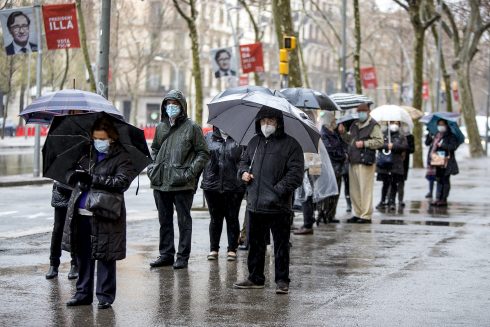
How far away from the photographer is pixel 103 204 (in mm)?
9781

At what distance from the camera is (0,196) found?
83.9 feet

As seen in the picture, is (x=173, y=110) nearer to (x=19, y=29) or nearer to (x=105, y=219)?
(x=105, y=219)

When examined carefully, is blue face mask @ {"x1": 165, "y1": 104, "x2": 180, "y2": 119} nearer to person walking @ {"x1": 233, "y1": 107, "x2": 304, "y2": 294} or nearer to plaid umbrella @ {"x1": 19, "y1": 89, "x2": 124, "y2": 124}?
plaid umbrella @ {"x1": 19, "y1": 89, "x2": 124, "y2": 124}

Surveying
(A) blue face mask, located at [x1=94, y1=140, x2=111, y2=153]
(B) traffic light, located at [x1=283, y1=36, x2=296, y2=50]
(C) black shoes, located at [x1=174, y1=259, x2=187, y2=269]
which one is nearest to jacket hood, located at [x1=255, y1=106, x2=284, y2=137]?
(A) blue face mask, located at [x1=94, y1=140, x2=111, y2=153]

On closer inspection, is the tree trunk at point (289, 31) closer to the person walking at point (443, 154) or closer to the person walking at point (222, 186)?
the person walking at point (443, 154)

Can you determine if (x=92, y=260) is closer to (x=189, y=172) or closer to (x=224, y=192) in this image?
(x=189, y=172)

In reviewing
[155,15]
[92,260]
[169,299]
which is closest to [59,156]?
[92,260]

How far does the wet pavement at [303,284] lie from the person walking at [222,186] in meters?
0.32

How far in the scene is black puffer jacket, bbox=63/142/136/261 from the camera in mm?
9852

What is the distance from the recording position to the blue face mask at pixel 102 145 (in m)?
9.92

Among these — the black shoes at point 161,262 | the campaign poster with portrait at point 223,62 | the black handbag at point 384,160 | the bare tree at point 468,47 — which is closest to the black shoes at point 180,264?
the black shoes at point 161,262

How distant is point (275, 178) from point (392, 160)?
35.4ft

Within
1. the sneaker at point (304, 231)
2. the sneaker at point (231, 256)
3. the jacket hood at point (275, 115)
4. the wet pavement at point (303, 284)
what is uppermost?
the jacket hood at point (275, 115)

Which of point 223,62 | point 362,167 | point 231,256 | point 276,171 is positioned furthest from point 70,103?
point 223,62
